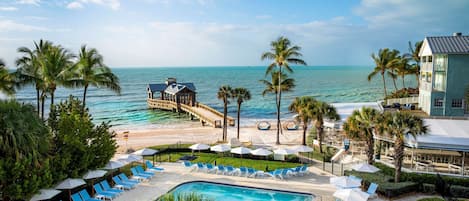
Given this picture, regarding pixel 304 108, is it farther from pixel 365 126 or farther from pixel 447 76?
pixel 447 76

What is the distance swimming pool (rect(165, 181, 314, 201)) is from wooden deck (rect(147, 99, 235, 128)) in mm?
24550

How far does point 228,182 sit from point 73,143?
8282mm

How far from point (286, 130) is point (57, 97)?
232ft

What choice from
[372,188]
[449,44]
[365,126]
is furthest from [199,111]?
[372,188]

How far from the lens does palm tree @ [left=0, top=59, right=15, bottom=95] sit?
17938 millimetres

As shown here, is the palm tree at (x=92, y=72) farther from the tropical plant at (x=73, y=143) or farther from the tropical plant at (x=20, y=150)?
the tropical plant at (x=20, y=150)

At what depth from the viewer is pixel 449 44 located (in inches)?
1064

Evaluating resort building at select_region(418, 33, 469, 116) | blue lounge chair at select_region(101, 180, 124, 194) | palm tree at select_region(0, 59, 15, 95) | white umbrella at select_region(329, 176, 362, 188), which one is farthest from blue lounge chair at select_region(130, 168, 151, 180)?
resort building at select_region(418, 33, 469, 116)

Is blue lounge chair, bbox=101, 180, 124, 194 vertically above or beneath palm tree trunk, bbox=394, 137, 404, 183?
beneath

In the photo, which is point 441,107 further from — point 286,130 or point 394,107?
point 286,130

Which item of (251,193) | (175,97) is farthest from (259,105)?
(251,193)

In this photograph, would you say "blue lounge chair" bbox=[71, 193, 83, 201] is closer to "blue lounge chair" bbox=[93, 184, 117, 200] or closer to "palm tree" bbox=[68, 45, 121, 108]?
"blue lounge chair" bbox=[93, 184, 117, 200]

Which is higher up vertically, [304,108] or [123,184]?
[304,108]

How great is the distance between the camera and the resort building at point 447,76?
2586 centimetres
